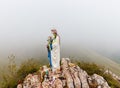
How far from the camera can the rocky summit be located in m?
42.1

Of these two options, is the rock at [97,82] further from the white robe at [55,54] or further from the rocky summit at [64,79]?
the white robe at [55,54]

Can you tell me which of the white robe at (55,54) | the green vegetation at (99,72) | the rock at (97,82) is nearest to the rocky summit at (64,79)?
the rock at (97,82)

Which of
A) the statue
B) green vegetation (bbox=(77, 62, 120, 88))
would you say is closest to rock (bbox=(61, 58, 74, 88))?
the statue

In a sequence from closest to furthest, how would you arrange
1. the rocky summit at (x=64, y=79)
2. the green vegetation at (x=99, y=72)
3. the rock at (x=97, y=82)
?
the rocky summit at (x=64, y=79) → the rock at (x=97, y=82) → the green vegetation at (x=99, y=72)

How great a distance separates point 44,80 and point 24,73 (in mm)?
7010

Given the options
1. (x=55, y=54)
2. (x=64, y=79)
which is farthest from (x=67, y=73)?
(x=55, y=54)

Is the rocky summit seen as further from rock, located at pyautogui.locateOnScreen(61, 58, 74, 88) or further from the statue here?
the statue

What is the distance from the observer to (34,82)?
143 ft

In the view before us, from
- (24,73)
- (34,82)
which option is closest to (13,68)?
(24,73)

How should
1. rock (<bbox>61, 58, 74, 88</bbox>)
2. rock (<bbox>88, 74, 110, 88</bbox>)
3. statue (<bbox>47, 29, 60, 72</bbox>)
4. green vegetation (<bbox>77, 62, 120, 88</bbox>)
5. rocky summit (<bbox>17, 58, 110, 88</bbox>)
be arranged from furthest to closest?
green vegetation (<bbox>77, 62, 120, 88</bbox>)
rock (<bbox>88, 74, 110, 88</bbox>)
statue (<bbox>47, 29, 60, 72</bbox>)
rocky summit (<bbox>17, 58, 110, 88</bbox>)
rock (<bbox>61, 58, 74, 88</bbox>)

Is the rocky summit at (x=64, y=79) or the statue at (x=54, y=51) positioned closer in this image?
the rocky summit at (x=64, y=79)

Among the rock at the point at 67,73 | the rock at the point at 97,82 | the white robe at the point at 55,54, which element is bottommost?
the rock at the point at 97,82

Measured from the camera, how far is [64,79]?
140 ft

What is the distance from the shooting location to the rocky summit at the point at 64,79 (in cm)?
4209
